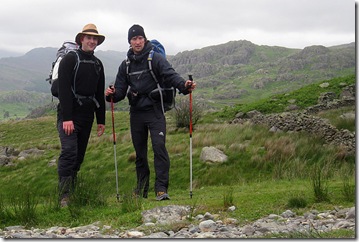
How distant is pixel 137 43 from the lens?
25.3ft

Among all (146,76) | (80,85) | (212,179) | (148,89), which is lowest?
(212,179)

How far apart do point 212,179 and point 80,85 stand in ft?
19.8

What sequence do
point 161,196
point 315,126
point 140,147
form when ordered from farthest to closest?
point 315,126, point 140,147, point 161,196

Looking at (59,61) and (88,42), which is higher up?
(88,42)

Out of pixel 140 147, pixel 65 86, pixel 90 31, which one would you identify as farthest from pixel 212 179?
pixel 90 31

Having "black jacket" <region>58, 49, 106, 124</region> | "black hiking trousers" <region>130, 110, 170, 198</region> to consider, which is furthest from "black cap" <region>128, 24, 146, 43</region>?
"black hiking trousers" <region>130, 110, 170, 198</region>

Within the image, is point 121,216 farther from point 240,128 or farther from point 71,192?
point 240,128

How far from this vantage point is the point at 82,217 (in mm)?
6113

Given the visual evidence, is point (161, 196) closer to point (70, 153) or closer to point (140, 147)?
point (140, 147)

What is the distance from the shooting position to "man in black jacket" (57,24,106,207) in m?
7.24

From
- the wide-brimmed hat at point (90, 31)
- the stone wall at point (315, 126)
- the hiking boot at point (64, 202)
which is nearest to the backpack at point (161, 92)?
the wide-brimmed hat at point (90, 31)

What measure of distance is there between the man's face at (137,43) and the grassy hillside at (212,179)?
2680 millimetres

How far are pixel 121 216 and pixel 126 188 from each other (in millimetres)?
7004

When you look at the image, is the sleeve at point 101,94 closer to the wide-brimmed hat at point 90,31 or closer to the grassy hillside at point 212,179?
the wide-brimmed hat at point 90,31
